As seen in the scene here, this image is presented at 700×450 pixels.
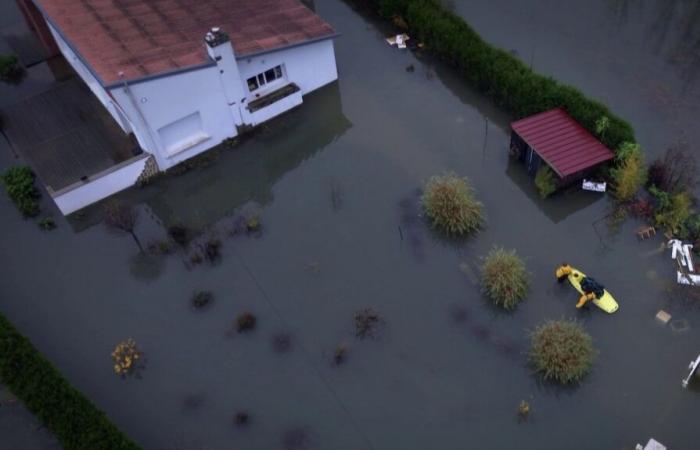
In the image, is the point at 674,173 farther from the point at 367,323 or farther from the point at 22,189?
the point at 22,189

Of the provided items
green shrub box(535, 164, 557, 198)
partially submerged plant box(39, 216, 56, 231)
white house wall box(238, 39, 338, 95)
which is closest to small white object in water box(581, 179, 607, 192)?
green shrub box(535, 164, 557, 198)

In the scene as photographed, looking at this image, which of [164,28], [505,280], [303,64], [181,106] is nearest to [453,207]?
[505,280]

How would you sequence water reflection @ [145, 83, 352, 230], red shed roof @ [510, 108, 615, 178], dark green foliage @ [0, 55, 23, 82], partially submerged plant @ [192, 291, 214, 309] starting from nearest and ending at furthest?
partially submerged plant @ [192, 291, 214, 309] → red shed roof @ [510, 108, 615, 178] → water reflection @ [145, 83, 352, 230] → dark green foliage @ [0, 55, 23, 82]

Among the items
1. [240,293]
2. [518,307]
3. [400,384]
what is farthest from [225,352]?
[518,307]

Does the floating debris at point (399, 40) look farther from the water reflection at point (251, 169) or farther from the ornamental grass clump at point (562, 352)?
the ornamental grass clump at point (562, 352)

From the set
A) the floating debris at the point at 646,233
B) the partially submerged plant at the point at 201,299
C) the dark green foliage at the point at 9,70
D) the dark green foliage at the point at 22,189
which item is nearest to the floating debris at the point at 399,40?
the floating debris at the point at 646,233

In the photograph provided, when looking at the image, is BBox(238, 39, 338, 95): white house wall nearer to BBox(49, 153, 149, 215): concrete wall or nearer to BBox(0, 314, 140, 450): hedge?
BBox(49, 153, 149, 215): concrete wall
